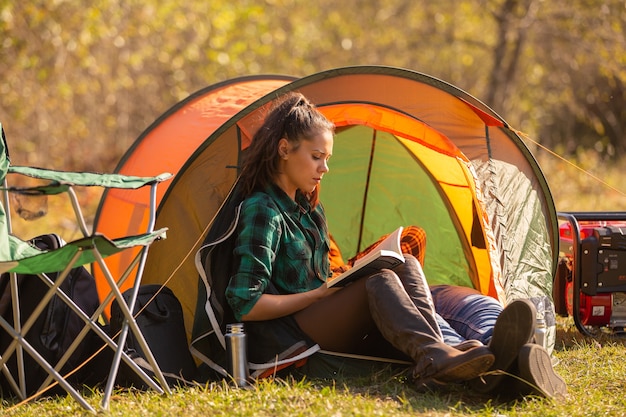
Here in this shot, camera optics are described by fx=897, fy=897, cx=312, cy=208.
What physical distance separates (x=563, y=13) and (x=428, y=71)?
8.58ft

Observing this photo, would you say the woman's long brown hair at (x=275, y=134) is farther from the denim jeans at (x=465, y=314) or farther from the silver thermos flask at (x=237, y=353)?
the denim jeans at (x=465, y=314)

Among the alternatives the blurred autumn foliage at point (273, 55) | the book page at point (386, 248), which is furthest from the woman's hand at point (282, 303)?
the blurred autumn foliage at point (273, 55)

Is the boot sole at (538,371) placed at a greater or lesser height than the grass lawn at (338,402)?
greater

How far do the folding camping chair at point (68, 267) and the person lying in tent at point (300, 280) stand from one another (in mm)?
358

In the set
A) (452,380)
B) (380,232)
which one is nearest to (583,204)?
(380,232)

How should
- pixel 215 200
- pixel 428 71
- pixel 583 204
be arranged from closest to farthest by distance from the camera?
pixel 215 200 < pixel 583 204 < pixel 428 71

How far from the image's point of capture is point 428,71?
12.3 m

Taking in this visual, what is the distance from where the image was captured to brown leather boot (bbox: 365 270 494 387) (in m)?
2.95

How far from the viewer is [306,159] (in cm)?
345

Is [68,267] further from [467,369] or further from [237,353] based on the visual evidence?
[467,369]

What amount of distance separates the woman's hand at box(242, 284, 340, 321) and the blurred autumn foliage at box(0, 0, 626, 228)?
5.96 metres

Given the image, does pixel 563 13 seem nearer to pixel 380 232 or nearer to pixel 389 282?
pixel 380 232

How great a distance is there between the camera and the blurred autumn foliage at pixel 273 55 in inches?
360

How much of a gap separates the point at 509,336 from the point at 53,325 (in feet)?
5.55
